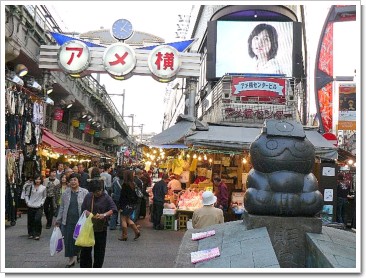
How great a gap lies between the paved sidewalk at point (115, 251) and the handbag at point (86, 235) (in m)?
1.59

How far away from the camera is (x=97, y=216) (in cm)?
645

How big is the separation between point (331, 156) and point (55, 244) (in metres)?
7.59

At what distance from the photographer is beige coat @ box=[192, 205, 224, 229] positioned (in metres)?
7.54

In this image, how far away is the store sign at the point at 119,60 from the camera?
16453 millimetres

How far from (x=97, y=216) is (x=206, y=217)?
2092 mm

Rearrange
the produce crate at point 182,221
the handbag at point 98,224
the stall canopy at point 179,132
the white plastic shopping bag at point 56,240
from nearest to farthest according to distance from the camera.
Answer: the handbag at point 98,224
the white plastic shopping bag at point 56,240
the stall canopy at point 179,132
the produce crate at point 182,221

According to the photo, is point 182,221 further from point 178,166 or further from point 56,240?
point 56,240

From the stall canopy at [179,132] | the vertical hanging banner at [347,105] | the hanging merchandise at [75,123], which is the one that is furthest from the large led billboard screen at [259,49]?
the stall canopy at [179,132]

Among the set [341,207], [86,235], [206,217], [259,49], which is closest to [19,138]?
[86,235]

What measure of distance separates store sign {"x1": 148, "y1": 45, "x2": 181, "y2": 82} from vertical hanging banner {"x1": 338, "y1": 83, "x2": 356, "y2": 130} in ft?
21.0

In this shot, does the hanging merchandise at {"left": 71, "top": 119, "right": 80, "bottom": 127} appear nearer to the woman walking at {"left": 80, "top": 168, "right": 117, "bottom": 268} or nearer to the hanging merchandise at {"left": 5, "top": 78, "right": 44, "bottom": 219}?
the hanging merchandise at {"left": 5, "top": 78, "right": 44, "bottom": 219}

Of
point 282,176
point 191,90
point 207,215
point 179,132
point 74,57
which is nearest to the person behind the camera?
point 282,176

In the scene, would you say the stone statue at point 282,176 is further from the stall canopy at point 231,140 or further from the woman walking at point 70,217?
the stall canopy at point 231,140

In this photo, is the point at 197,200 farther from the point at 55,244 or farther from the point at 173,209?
the point at 55,244
